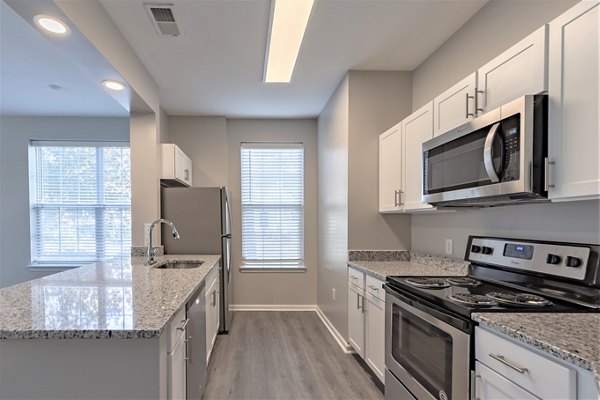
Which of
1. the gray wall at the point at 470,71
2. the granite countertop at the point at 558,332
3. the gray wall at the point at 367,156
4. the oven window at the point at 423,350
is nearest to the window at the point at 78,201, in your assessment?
the gray wall at the point at 367,156

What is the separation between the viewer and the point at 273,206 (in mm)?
4766

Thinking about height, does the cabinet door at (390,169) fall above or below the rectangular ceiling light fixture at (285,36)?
below

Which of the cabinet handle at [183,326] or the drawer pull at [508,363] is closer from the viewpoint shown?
the drawer pull at [508,363]

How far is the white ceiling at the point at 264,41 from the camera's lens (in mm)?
2154

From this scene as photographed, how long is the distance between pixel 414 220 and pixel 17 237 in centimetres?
510

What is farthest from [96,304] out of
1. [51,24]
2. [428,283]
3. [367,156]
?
[367,156]

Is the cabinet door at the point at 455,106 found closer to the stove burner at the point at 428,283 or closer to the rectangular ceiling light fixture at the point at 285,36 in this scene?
the stove burner at the point at 428,283

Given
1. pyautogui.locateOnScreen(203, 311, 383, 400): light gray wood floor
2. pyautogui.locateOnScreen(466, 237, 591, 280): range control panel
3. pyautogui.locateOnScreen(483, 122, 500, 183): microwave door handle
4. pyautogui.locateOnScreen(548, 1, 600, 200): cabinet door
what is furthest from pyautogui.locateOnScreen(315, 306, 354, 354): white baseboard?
pyautogui.locateOnScreen(548, 1, 600, 200): cabinet door

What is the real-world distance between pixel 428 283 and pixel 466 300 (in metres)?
0.42

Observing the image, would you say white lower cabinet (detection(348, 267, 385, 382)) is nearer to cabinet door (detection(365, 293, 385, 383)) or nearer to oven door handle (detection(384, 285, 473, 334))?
cabinet door (detection(365, 293, 385, 383))

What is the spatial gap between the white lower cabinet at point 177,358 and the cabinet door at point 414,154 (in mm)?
1683

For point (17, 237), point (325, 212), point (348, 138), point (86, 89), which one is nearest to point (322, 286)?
point (325, 212)

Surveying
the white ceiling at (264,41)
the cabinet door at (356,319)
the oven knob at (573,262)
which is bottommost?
the cabinet door at (356,319)

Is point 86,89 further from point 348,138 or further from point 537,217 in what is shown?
point 537,217
